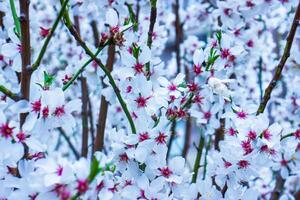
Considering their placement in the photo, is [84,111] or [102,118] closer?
[102,118]

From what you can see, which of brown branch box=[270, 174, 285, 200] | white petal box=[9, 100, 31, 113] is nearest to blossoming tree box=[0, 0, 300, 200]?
white petal box=[9, 100, 31, 113]

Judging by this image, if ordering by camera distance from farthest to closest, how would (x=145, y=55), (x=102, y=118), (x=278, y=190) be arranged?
(x=278, y=190) → (x=102, y=118) → (x=145, y=55)

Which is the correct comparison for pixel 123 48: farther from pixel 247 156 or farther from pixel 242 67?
pixel 242 67

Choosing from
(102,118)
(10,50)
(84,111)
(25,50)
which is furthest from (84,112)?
(25,50)

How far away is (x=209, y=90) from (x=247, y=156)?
0.59ft

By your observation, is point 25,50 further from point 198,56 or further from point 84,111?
point 84,111

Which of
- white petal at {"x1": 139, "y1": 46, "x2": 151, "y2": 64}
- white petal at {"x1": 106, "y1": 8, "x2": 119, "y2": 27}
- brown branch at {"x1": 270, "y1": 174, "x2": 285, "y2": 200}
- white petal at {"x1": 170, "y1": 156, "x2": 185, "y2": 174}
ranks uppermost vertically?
white petal at {"x1": 106, "y1": 8, "x2": 119, "y2": 27}

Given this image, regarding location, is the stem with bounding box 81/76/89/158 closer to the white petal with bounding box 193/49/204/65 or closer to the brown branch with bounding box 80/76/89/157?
the brown branch with bounding box 80/76/89/157

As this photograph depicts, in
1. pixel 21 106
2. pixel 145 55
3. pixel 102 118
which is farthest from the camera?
pixel 102 118

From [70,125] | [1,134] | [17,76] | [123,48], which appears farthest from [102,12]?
[1,134]

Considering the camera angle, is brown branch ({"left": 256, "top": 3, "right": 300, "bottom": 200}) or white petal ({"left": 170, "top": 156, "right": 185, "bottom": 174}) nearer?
white petal ({"left": 170, "top": 156, "right": 185, "bottom": 174})

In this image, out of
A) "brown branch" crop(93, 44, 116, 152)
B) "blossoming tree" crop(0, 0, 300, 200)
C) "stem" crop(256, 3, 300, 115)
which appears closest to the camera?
"blossoming tree" crop(0, 0, 300, 200)

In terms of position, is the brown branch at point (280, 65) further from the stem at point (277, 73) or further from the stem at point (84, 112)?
the stem at point (84, 112)

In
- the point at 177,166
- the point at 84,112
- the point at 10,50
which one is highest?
the point at 10,50
